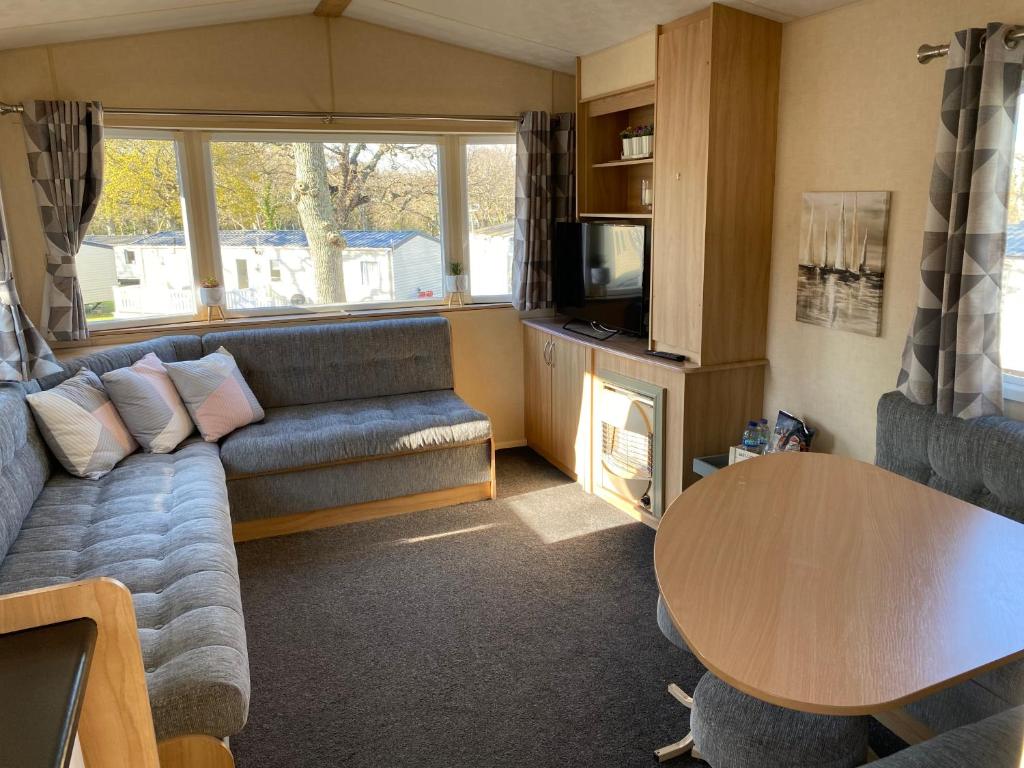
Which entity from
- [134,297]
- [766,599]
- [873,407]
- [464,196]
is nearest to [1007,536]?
[766,599]

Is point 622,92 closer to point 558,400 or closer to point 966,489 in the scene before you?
point 558,400

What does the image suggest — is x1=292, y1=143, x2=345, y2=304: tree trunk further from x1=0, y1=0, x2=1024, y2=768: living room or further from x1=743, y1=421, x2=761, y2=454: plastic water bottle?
x1=743, y1=421, x2=761, y2=454: plastic water bottle

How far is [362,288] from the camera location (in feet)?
15.3

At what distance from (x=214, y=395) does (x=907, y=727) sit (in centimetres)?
322

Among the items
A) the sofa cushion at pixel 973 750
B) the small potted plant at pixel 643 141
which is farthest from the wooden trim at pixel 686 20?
the sofa cushion at pixel 973 750

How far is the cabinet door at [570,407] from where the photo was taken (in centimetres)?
420

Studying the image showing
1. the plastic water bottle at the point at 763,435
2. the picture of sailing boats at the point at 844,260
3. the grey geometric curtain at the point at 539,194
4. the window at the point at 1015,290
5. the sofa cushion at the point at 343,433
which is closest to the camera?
the window at the point at 1015,290

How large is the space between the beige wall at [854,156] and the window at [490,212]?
74.3 inches

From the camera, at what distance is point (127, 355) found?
12.5ft

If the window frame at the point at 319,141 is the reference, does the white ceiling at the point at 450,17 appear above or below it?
above

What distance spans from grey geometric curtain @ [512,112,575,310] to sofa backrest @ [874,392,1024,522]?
2.40 m

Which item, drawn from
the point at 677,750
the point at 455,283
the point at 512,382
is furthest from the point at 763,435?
the point at 455,283

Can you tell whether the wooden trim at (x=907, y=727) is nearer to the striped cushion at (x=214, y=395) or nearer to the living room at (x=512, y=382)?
the living room at (x=512, y=382)

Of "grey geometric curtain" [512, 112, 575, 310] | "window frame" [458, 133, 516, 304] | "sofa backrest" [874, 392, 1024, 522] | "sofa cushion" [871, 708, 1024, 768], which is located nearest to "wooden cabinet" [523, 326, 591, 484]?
"grey geometric curtain" [512, 112, 575, 310]
